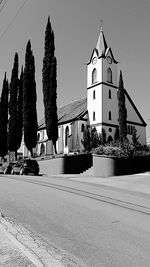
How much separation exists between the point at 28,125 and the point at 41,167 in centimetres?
737

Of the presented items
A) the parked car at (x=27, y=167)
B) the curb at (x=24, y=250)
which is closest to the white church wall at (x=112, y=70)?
the parked car at (x=27, y=167)

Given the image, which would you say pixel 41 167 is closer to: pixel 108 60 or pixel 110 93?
pixel 110 93

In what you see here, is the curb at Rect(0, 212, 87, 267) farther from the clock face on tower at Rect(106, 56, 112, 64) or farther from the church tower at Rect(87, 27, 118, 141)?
the clock face on tower at Rect(106, 56, 112, 64)

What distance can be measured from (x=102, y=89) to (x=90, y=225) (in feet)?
152

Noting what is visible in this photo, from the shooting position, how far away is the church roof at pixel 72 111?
5338 centimetres

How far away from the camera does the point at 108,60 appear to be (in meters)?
54.5

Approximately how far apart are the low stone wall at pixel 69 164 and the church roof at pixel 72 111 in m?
21.3

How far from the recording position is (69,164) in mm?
29688

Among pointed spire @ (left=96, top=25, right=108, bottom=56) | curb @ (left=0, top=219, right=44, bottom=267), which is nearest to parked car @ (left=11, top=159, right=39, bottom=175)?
curb @ (left=0, top=219, right=44, bottom=267)

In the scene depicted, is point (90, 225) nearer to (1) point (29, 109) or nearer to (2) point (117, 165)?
(2) point (117, 165)

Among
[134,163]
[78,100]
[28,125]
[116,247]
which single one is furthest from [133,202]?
[78,100]

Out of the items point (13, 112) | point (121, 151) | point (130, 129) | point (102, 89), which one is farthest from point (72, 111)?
point (121, 151)

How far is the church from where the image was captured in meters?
51.2

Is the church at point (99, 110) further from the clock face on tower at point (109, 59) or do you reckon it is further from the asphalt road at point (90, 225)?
the asphalt road at point (90, 225)
